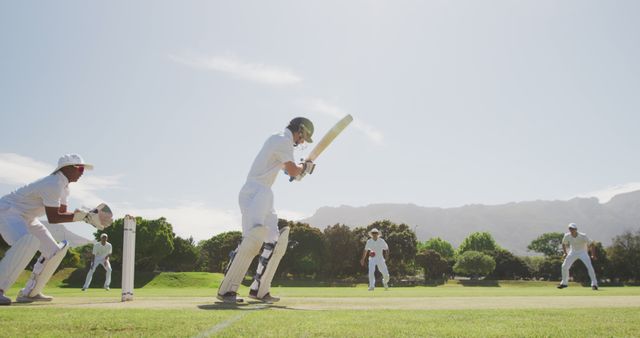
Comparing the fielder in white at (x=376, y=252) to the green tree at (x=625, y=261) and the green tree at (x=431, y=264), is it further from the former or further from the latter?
the green tree at (x=625, y=261)

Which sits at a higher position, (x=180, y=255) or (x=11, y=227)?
(x=180, y=255)

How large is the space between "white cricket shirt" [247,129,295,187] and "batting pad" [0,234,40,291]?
3252 millimetres

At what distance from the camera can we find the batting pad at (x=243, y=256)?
692 centimetres

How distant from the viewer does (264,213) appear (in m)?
7.18

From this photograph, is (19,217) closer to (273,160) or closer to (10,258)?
(10,258)

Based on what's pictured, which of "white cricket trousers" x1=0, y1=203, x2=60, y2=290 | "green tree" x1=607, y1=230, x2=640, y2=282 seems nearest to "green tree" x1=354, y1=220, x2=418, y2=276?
"green tree" x1=607, y1=230, x2=640, y2=282

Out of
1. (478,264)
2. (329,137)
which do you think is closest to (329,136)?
(329,137)

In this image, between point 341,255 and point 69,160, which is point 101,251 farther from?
point 341,255

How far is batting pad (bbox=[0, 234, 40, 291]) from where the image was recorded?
676 cm

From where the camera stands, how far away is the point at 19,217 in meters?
7.22

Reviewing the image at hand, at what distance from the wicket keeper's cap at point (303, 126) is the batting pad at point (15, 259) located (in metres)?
4.17

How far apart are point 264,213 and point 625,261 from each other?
313 ft

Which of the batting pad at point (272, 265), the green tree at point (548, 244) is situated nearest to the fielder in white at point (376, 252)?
the batting pad at point (272, 265)

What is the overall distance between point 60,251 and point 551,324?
7.24m
